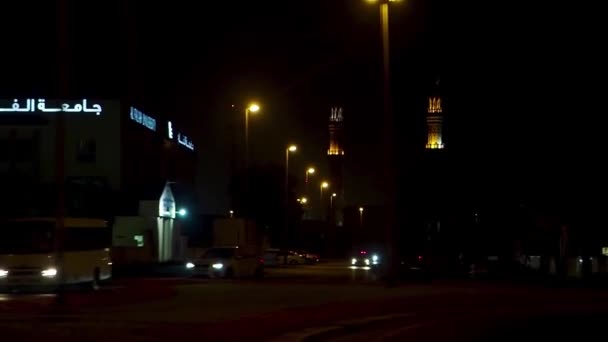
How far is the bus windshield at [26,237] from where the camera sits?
31.8m

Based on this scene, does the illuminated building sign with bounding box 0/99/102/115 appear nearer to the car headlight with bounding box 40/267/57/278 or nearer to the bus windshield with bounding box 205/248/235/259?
the bus windshield with bounding box 205/248/235/259

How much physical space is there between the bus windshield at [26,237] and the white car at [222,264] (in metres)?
14.3

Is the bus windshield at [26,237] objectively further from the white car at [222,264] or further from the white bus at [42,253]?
the white car at [222,264]

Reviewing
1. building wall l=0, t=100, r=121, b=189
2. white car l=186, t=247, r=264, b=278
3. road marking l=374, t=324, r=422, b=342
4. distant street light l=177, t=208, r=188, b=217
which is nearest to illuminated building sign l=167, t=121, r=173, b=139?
distant street light l=177, t=208, r=188, b=217

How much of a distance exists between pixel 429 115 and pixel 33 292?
104086 millimetres

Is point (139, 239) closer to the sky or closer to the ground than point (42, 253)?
closer to the sky

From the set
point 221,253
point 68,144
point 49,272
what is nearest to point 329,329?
point 49,272

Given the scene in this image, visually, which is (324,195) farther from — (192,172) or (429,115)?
(192,172)

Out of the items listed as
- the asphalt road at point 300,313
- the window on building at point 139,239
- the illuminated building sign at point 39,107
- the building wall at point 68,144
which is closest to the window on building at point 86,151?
the building wall at point 68,144

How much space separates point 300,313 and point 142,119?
210ft

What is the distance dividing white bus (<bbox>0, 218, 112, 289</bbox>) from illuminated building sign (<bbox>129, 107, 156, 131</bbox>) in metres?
49.5

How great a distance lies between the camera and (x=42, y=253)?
31.5 metres

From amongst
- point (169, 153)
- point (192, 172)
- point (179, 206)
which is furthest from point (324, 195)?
point (179, 206)

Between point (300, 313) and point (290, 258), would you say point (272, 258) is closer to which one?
point (290, 258)
